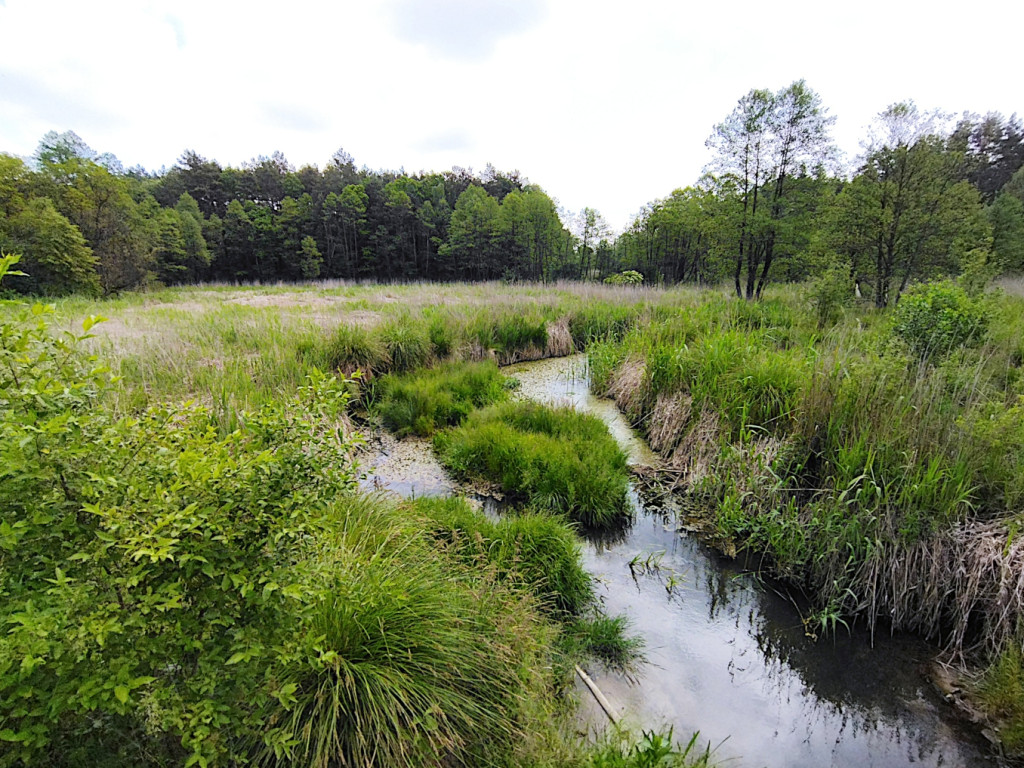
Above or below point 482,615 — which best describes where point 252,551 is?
above

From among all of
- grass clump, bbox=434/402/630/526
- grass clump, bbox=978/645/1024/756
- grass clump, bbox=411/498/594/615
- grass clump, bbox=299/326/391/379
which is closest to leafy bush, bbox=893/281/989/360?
grass clump, bbox=978/645/1024/756

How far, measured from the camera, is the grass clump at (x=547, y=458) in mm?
4094

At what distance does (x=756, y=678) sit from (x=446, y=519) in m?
2.34

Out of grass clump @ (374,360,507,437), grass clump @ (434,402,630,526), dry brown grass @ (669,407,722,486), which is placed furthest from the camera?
grass clump @ (374,360,507,437)

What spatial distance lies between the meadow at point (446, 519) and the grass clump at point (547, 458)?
0.04 meters

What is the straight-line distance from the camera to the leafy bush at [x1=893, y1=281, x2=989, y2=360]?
4.86 metres

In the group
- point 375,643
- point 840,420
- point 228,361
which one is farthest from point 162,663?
point 228,361

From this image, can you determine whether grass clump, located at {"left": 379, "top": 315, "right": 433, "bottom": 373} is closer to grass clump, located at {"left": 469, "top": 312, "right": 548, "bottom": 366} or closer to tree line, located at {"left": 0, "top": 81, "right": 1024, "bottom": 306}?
grass clump, located at {"left": 469, "top": 312, "right": 548, "bottom": 366}

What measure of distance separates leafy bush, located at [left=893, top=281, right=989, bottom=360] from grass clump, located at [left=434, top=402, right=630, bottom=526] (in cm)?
384

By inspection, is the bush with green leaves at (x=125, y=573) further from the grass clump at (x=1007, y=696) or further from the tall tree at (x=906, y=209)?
the tall tree at (x=906, y=209)

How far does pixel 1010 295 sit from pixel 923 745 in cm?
1295

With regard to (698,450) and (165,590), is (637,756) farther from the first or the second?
(698,450)

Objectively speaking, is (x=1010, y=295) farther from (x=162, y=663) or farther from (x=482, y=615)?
(x=162, y=663)

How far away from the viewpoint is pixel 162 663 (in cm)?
116
